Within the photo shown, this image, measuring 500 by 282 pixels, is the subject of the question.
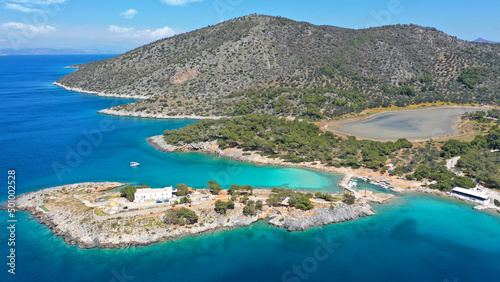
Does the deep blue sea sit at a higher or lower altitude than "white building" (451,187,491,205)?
lower

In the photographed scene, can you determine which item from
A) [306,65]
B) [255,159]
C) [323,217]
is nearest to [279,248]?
[323,217]

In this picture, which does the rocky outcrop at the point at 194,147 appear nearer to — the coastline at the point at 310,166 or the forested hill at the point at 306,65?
the coastline at the point at 310,166

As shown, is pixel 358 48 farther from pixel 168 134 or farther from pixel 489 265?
pixel 489 265

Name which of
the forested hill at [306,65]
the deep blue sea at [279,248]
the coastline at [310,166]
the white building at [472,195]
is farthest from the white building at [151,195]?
the forested hill at [306,65]

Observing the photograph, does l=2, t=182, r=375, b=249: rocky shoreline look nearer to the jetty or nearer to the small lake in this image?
the jetty

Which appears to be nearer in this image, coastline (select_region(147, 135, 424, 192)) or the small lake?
coastline (select_region(147, 135, 424, 192))

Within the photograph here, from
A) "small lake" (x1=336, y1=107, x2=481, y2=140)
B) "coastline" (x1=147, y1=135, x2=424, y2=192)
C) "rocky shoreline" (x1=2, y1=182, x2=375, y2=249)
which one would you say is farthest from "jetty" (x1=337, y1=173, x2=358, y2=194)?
"small lake" (x1=336, y1=107, x2=481, y2=140)
